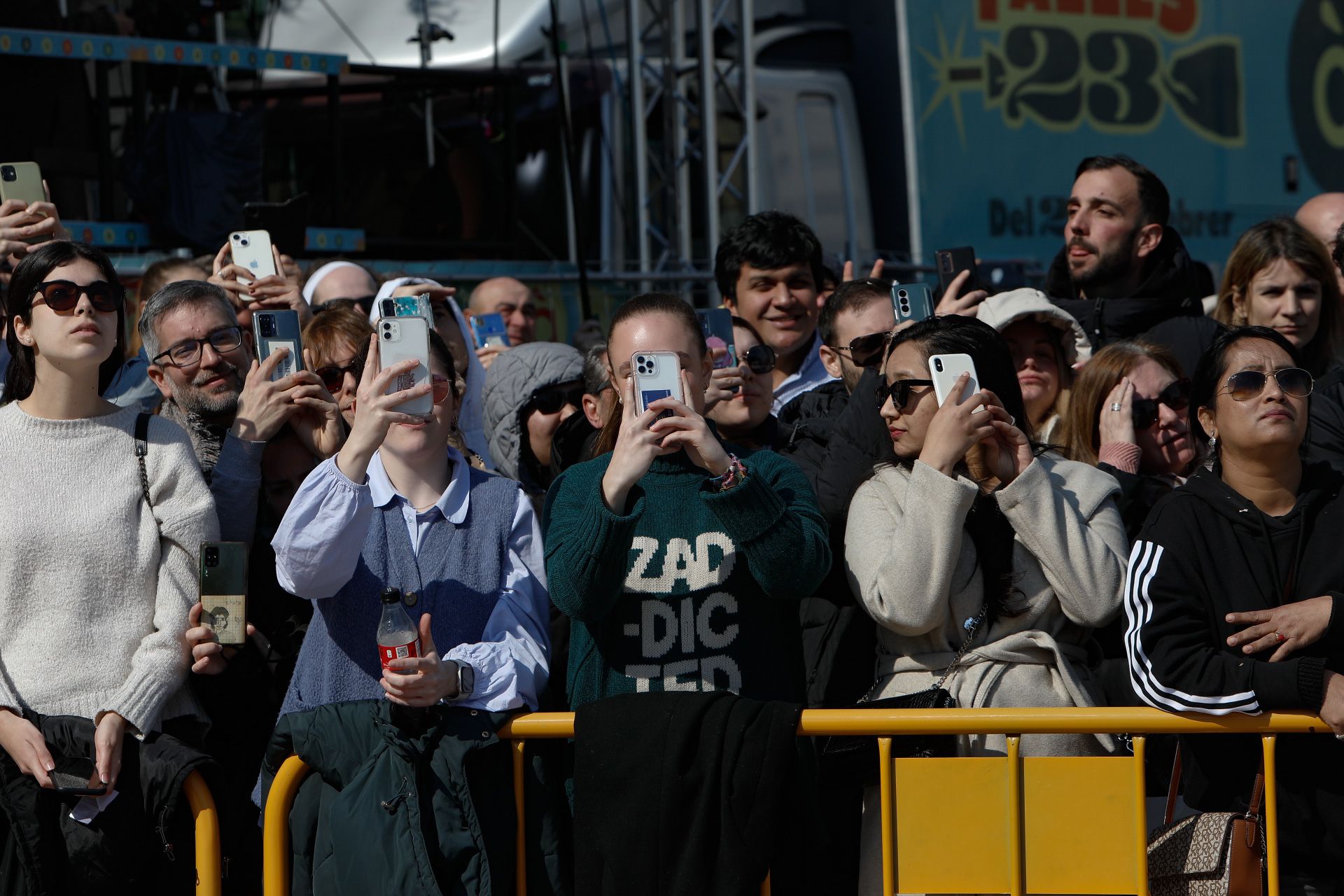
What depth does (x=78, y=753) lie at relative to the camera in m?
3.22

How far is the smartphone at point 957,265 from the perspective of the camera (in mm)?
4461

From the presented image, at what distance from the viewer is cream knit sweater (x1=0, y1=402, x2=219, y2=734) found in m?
3.29

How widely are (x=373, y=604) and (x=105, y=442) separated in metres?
0.76

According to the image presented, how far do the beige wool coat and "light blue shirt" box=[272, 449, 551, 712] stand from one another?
708 mm

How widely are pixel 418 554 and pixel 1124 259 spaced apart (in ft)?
8.76

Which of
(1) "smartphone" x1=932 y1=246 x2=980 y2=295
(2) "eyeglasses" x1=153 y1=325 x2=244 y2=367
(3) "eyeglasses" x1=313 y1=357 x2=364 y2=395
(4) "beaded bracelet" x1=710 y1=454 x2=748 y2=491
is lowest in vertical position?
(4) "beaded bracelet" x1=710 y1=454 x2=748 y2=491

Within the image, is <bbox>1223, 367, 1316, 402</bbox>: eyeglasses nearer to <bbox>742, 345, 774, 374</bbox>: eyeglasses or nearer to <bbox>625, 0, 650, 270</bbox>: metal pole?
<bbox>742, 345, 774, 374</bbox>: eyeglasses

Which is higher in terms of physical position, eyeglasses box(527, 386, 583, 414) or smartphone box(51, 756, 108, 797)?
eyeglasses box(527, 386, 583, 414)

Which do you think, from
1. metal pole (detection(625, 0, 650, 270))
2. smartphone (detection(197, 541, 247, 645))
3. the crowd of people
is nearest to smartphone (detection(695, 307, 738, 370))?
the crowd of people

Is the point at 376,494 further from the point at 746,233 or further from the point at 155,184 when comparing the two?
the point at 155,184

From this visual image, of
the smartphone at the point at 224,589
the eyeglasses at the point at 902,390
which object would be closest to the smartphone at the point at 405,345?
the smartphone at the point at 224,589

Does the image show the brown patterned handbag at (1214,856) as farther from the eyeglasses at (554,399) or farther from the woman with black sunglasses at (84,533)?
the eyeglasses at (554,399)

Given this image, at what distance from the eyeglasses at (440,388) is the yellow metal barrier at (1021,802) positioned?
109 centimetres

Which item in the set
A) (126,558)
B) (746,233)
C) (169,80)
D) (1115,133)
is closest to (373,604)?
(126,558)
